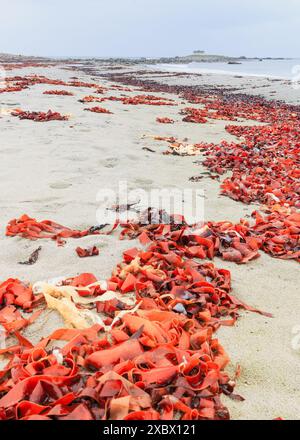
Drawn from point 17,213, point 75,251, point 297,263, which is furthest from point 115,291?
point 17,213

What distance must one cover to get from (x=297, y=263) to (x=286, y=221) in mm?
847

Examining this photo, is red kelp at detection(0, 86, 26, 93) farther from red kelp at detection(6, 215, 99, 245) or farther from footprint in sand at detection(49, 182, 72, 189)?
red kelp at detection(6, 215, 99, 245)

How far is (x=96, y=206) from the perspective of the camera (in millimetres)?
5031

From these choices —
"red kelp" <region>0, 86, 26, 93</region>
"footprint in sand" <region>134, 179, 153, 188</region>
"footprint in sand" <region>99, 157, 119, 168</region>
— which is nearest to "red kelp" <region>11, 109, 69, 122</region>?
"footprint in sand" <region>99, 157, 119, 168</region>

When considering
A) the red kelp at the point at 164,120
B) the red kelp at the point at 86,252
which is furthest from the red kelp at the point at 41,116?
the red kelp at the point at 86,252

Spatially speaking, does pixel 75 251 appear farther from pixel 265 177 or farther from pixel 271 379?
pixel 265 177

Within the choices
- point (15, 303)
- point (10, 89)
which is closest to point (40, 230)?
point (15, 303)
